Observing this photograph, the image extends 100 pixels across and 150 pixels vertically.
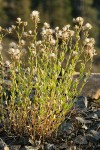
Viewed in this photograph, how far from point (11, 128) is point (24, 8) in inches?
2212

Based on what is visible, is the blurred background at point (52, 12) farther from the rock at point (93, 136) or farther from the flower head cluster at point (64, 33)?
the flower head cluster at point (64, 33)

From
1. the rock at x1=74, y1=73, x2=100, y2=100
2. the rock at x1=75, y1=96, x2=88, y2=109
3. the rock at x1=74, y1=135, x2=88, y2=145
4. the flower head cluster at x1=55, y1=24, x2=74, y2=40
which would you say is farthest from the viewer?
the rock at x1=74, y1=73, x2=100, y2=100

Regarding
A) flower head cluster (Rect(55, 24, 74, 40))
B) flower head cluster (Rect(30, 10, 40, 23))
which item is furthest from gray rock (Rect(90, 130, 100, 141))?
flower head cluster (Rect(30, 10, 40, 23))

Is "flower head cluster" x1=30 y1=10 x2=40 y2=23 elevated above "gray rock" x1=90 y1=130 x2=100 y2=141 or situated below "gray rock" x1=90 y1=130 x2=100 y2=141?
above

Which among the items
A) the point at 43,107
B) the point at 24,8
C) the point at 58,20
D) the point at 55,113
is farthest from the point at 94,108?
the point at 58,20

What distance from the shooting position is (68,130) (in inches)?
220

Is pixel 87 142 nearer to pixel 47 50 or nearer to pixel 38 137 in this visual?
pixel 38 137

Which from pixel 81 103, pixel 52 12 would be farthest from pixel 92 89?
pixel 52 12

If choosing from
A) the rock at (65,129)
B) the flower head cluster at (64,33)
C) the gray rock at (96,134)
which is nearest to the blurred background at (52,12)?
the rock at (65,129)

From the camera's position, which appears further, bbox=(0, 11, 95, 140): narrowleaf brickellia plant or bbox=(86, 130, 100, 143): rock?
bbox=(86, 130, 100, 143): rock

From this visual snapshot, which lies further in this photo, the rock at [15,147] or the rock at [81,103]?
the rock at [81,103]

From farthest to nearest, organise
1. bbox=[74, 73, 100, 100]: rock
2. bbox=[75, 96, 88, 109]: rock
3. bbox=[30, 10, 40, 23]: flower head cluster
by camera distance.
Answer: bbox=[74, 73, 100, 100]: rock
bbox=[75, 96, 88, 109]: rock
bbox=[30, 10, 40, 23]: flower head cluster

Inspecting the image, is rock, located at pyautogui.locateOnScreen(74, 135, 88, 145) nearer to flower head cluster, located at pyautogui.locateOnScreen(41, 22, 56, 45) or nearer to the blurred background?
flower head cluster, located at pyautogui.locateOnScreen(41, 22, 56, 45)

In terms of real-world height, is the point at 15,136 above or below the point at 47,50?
below
